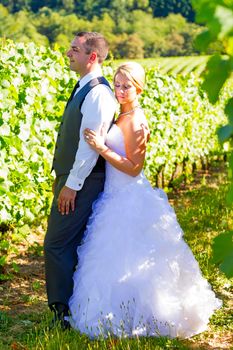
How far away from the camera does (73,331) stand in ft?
13.9

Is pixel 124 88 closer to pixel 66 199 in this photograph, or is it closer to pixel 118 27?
pixel 66 199

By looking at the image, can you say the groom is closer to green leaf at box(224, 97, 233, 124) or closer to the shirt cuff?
the shirt cuff

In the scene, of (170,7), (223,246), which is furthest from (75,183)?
(170,7)

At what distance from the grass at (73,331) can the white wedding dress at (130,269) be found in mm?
104

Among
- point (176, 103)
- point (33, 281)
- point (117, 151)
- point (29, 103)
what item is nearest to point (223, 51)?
point (117, 151)

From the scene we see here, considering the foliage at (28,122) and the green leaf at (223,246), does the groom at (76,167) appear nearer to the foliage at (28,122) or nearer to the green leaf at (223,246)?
the foliage at (28,122)

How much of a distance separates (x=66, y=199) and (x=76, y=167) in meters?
0.21

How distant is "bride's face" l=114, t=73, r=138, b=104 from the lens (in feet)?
13.8

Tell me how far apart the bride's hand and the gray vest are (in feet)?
0.31

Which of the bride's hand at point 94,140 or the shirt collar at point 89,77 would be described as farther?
the shirt collar at point 89,77

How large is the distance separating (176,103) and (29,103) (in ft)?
17.3

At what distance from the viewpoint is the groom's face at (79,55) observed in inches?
164

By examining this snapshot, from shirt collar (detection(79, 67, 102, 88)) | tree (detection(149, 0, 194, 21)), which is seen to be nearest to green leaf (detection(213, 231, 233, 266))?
shirt collar (detection(79, 67, 102, 88))

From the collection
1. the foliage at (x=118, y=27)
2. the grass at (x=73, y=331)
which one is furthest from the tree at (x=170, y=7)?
the grass at (x=73, y=331)
